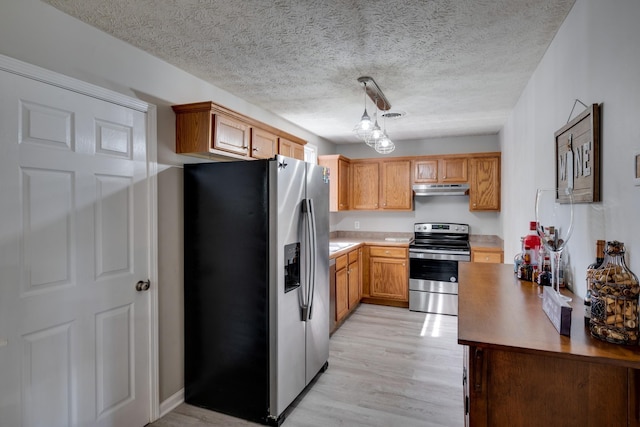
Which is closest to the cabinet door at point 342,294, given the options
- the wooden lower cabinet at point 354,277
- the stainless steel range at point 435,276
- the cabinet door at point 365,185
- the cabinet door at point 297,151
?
the wooden lower cabinet at point 354,277

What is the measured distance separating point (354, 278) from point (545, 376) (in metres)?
3.39

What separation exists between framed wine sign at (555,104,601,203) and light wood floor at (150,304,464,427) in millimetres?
1633

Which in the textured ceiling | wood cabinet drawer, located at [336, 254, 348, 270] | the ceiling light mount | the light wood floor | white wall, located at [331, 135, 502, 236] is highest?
the textured ceiling

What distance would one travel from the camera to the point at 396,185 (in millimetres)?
5086

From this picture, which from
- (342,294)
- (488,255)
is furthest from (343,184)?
(488,255)

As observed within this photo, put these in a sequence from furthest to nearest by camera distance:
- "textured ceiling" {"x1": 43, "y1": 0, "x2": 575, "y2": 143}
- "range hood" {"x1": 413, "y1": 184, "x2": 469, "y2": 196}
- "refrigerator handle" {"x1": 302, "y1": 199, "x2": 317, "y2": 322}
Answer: "range hood" {"x1": 413, "y1": 184, "x2": 469, "y2": 196} → "refrigerator handle" {"x1": 302, "y1": 199, "x2": 317, "y2": 322} → "textured ceiling" {"x1": 43, "y1": 0, "x2": 575, "y2": 143}

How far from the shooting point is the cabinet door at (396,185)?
16.5 feet

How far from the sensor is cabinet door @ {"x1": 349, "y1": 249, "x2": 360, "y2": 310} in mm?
4297

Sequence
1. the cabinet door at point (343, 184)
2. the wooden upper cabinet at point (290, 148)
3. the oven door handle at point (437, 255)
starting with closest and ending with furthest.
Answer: the wooden upper cabinet at point (290, 148) < the oven door handle at point (437, 255) < the cabinet door at point (343, 184)

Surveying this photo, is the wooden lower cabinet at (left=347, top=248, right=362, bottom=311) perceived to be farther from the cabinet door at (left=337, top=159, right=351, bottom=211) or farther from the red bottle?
the red bottle

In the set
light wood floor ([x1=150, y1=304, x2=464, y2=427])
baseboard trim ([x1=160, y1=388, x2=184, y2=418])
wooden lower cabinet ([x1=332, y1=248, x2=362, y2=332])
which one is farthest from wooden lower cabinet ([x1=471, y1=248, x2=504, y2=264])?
baseboard trim ([x1=160, y1=388, x2=184, y2=418])

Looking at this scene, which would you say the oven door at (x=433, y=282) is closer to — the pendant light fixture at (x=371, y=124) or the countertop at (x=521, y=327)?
the pendant light fixture at (x=371, y=124)

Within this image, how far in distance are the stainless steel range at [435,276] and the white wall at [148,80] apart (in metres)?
3.08

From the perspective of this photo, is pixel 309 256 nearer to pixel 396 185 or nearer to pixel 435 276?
pixel 435 276
